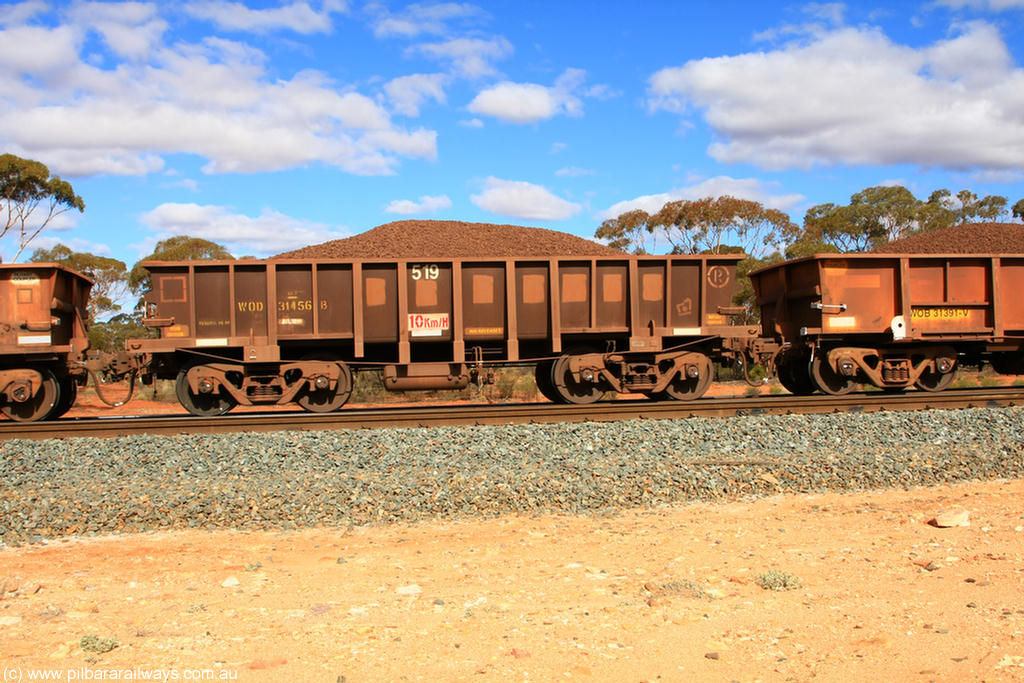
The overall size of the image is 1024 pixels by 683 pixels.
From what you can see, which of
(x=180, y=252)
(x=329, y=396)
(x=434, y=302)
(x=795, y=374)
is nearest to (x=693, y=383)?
(x=795, y=374)

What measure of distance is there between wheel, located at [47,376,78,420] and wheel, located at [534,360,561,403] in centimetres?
767

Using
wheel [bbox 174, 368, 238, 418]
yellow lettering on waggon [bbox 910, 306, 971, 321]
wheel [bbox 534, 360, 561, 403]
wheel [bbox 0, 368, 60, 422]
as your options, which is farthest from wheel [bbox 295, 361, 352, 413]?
yellow lettering on waggon [bbox 910, 306, 971, 321]

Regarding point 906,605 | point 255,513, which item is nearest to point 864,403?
point 906,605

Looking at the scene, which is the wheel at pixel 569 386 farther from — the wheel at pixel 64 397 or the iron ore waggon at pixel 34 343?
the wheel at pixel 64 397

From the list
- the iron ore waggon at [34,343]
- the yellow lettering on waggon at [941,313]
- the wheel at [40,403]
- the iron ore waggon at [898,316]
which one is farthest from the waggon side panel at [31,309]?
the yellow lettering on waggon at [941,313]

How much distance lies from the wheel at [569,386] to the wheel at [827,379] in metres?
3.77

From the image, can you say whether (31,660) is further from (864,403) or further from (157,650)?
(864,403)

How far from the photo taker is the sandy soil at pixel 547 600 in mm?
3852

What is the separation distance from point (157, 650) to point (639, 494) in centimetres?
446

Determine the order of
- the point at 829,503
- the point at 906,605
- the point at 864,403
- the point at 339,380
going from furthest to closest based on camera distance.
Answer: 1. the point at 339,380
2. the point at 864,403
3. the point at 829,503
4. the point at 906,605

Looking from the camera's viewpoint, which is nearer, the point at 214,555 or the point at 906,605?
the point at 906,605

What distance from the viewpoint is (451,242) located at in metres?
46.2

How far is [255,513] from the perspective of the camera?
6.71 meters

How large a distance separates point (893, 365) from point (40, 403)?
14.1m
